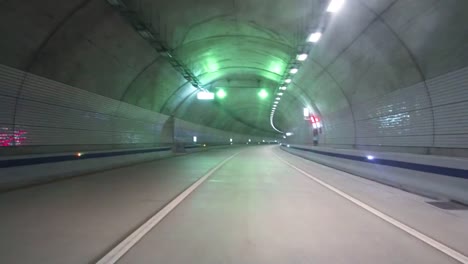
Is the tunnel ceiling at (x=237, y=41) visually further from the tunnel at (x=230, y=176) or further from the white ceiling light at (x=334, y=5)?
the white ceiling light at (x=334, y=5)

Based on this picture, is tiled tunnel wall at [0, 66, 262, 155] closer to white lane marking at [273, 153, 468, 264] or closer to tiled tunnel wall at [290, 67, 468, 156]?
white lane marking at [273, 153, 468, 264]

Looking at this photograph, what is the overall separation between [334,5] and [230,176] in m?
7.93

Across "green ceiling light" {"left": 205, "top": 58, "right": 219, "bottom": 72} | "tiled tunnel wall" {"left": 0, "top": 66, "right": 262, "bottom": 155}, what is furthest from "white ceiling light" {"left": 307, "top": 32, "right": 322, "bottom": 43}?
"tiled tunnel wall" {"left": 0, "top": 66, "right": 262, "bottom": 155}

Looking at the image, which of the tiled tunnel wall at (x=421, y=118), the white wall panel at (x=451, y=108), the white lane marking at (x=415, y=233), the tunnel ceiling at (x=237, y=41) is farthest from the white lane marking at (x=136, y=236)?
the tiled tunnel wall at (x=421, y=118)

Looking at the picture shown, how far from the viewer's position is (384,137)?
18.7 m

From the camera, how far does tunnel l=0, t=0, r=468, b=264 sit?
6094 mm

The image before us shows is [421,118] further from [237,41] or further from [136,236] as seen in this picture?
[136,236]

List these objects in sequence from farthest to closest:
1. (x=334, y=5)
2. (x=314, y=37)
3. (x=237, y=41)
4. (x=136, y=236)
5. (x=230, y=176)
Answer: (x=237, y=41) < (x=314, y=37) < (x=230, y=176) < (x=334, y=5) < (x=136, y=236)

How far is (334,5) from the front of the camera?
13398mm

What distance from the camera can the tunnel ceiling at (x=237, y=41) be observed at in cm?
1162

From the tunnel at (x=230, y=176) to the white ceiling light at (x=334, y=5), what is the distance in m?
0.15

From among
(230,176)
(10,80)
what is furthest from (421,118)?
(10,80)

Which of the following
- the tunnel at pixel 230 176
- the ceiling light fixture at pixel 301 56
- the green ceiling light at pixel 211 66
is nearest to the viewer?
the tunnel at pixel 230 176

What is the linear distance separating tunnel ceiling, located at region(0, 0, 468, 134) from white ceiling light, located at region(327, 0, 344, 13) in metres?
0.37
